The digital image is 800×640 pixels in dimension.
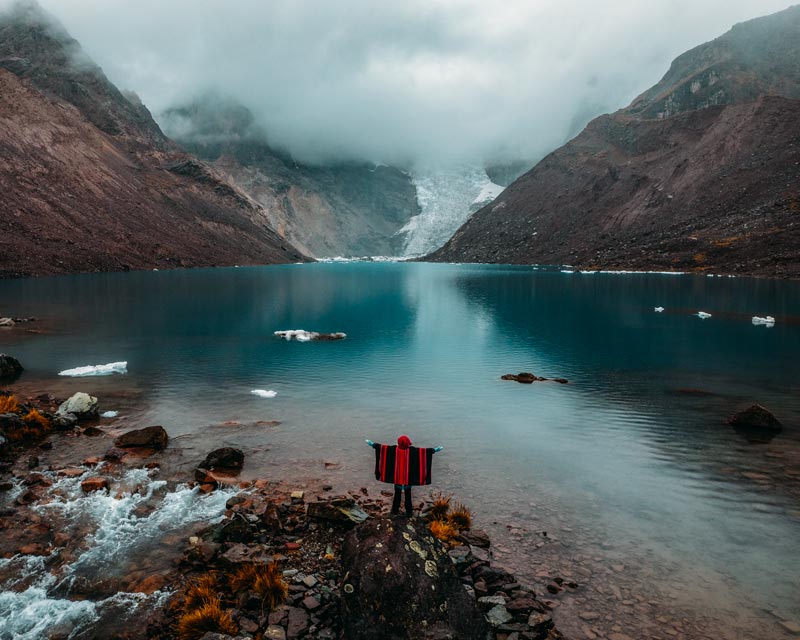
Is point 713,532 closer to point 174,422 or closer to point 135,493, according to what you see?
point 135,493

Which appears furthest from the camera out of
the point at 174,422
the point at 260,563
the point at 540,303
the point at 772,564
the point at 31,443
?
the point at 540,303

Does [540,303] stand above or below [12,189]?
below

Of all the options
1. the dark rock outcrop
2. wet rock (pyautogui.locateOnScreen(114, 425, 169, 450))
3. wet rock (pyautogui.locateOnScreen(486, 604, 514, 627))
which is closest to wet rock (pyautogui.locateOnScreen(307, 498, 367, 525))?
wet rock (pyautogui.locateOnScreen(486, 604, 514, 627))

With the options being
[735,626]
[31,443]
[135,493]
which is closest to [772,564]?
[735,626]

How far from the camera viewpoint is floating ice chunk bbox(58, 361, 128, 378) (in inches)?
1332

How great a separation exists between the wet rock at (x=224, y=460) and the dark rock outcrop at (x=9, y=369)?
834 inches

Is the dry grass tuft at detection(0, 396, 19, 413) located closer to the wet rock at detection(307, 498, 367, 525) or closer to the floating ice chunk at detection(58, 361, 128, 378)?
the floating ice chunk at detection(58, 361, 128, 378)

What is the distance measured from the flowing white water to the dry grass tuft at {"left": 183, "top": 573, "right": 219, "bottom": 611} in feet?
2.66

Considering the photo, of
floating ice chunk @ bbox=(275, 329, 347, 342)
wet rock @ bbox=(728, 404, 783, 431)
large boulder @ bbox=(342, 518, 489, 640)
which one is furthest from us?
floating ice chunk @ bbox=(275, 329, 347, 342)

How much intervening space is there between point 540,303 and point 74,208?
137m

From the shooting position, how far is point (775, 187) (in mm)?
147250

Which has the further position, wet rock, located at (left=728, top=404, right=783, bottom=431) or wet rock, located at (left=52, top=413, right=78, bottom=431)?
wet rock, located at (left=728, top=404, right=783, bottom=431)

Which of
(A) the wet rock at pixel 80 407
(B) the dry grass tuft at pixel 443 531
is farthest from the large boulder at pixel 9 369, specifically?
(B) the dry grass tuft at pixel 443 531

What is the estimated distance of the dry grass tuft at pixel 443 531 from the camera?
44.2ft
